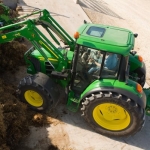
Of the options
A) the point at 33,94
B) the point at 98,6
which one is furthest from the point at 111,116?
the point at 98,6

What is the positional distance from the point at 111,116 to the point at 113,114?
0.09 meters

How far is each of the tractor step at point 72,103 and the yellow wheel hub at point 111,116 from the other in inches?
23.1

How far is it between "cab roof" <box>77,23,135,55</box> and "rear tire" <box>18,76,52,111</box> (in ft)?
5.08

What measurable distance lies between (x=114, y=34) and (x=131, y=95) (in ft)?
4.79

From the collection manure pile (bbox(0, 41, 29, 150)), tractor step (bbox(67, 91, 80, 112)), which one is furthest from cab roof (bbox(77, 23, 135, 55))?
manure pile (bbox(0, 41, 29, 150))

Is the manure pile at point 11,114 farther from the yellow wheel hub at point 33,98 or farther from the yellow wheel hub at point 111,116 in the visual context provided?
the yellow wheel hub at point 111,116

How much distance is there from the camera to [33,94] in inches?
221

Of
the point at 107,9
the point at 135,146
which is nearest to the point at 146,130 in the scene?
the point at 135,146

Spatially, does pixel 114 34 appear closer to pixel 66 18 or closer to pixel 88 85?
pixel 88 85

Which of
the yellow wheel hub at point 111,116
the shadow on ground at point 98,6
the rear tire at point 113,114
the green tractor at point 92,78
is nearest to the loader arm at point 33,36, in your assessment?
the green tractor at point 92,78

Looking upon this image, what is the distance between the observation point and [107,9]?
49.9ft

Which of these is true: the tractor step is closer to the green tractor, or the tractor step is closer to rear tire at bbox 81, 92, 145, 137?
the green tractor

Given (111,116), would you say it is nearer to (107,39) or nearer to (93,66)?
(93,66)

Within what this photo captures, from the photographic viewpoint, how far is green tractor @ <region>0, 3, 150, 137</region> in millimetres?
4770
